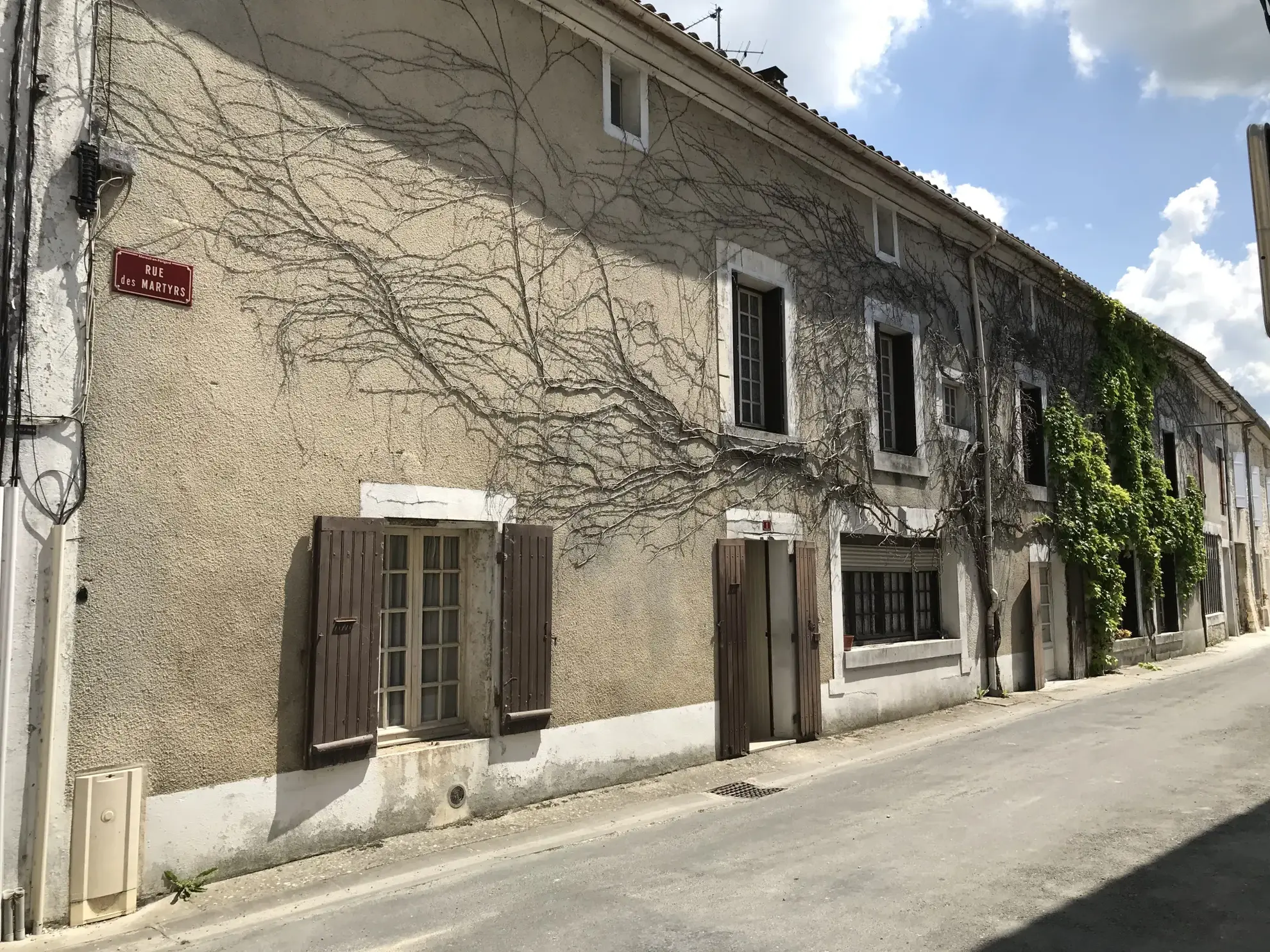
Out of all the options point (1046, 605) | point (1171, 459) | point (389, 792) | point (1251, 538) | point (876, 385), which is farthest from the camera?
point (1251, 538)

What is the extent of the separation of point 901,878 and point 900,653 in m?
5.66

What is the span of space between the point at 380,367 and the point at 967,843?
188 inches

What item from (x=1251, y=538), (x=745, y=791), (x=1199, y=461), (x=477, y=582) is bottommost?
(x=745, y=791)

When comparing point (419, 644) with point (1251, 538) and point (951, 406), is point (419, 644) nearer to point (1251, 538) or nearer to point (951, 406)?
point (951, 406)

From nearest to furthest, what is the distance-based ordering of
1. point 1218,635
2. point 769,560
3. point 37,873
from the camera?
point 37,873 < point 769,560 < point 1218,635

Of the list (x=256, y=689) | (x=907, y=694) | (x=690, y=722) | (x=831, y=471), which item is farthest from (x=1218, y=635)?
(x=256, y=689)

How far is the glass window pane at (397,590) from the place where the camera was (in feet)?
20.6

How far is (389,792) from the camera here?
582cm

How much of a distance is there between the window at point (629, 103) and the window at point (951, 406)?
6211 millimetres

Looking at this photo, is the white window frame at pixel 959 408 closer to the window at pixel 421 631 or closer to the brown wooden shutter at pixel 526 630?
the brown wooden shutter at pixel 526 630

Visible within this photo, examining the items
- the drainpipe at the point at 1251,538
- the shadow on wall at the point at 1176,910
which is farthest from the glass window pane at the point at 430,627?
the drainpipe at the point at 1251,538

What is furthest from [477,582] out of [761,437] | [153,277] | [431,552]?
[761,437]

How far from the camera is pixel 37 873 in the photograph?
171 inches

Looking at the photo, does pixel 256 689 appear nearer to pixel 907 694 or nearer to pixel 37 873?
pixel 37 873
